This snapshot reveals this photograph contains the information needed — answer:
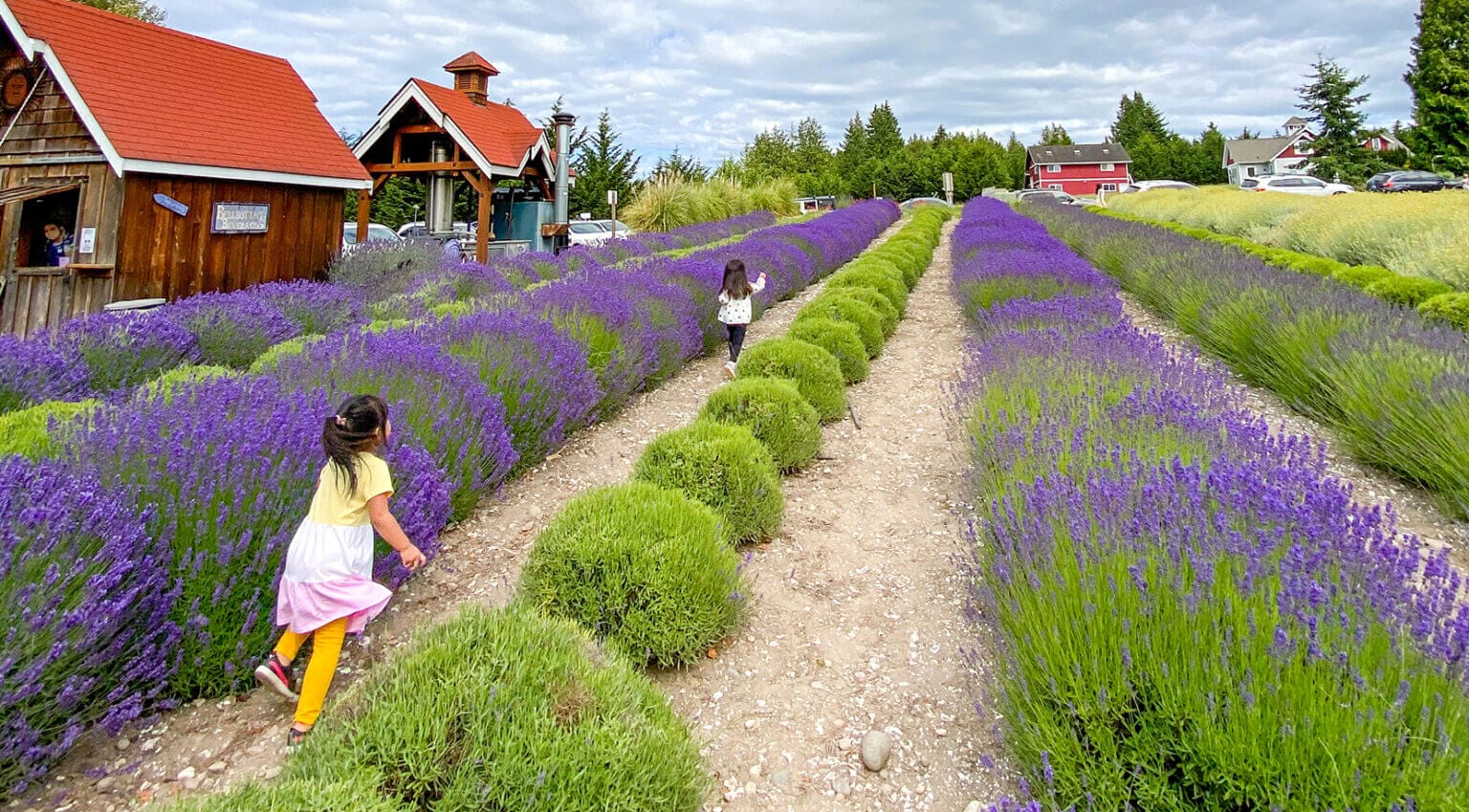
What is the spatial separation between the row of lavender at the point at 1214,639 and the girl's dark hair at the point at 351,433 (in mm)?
1993

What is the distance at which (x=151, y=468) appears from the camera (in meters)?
2.36

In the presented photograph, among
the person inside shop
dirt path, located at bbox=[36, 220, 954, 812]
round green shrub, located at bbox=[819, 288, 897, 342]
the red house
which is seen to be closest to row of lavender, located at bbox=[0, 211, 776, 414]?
dirt path, located at bbox=[36, 220, 954, 812]

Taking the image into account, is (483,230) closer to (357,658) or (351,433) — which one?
(357,658)

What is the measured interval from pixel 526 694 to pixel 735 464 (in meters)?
1.90

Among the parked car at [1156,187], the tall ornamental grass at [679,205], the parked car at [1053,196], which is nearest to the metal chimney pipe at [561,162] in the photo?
the tall ornamental grass at [679,205]

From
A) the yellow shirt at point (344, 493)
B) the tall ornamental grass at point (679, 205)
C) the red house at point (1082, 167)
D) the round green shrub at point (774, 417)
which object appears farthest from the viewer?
the red house at point (1082, 167)

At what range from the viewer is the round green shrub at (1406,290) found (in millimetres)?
6711

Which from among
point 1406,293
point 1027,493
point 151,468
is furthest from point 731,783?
point 1406,293

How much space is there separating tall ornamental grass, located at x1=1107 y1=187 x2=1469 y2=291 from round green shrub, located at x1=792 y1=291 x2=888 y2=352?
5.91 m

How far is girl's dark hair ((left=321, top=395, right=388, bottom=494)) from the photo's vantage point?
2.21 metres

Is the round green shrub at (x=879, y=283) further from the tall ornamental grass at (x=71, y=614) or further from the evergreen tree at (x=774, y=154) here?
the evergreen tree at (x=774, y=154)

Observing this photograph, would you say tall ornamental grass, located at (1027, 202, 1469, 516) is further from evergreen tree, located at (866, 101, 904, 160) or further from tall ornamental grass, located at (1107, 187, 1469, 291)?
evergreen tree, located at (866, 101, 904, 160)

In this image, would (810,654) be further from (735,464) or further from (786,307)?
(786,307)

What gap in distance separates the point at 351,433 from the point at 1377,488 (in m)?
4.80
